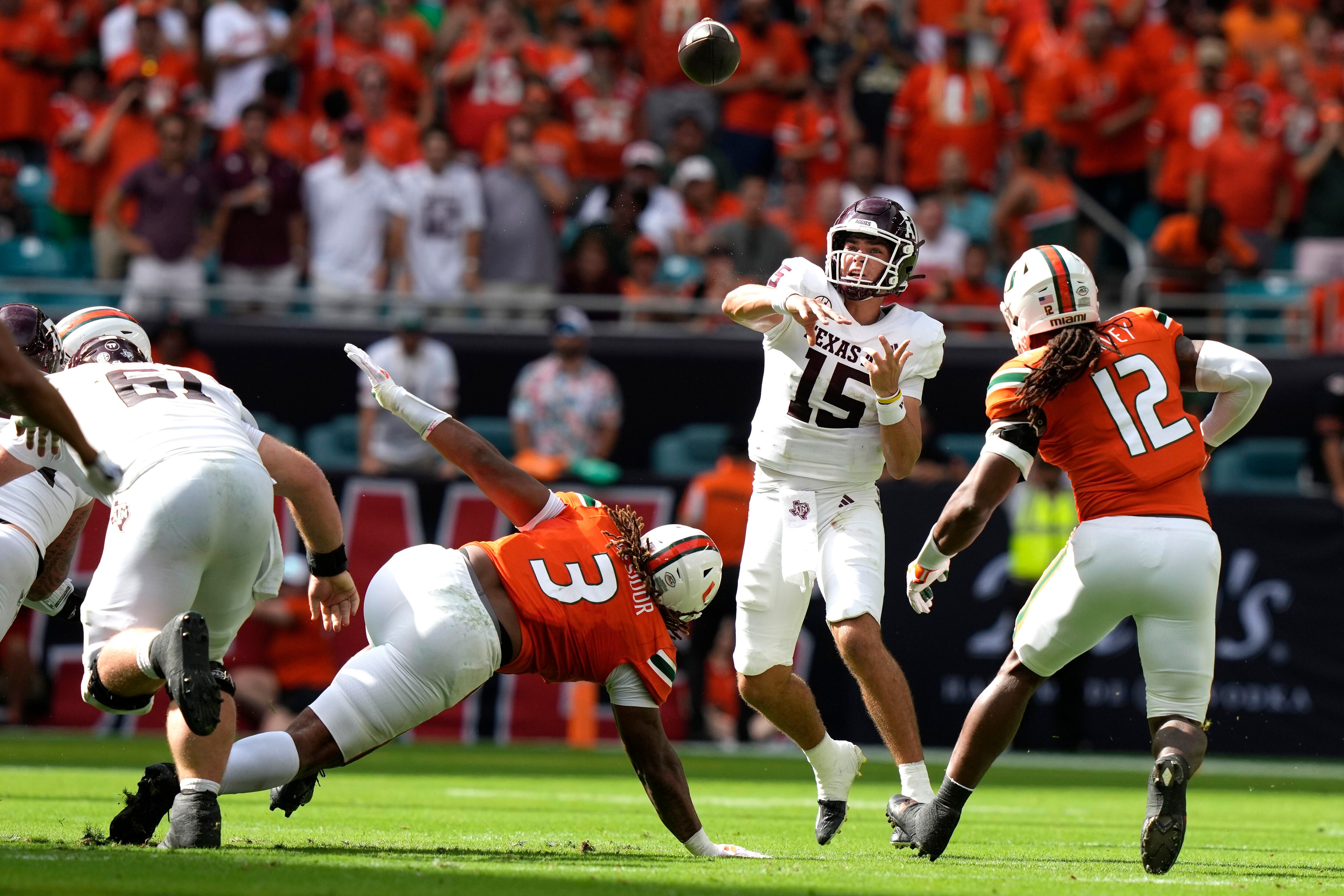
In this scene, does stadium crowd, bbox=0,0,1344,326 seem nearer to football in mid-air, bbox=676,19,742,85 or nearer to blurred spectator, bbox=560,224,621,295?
blurred spectator, bbox=560,224,621,295

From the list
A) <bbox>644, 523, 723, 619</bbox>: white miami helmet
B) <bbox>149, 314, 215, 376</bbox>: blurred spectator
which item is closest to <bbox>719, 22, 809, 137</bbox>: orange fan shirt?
<bbox>149, 314, 215, 376</bbox>: blurred spectator

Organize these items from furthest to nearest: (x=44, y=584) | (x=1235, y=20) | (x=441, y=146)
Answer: (x=1235, y=20), (x=441, y=146), (x=44, y=584)

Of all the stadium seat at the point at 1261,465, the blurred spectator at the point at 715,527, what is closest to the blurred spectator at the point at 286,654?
the blurred spectator at the point at 715,527

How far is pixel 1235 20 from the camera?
17.4m

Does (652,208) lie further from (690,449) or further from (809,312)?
(809,312)

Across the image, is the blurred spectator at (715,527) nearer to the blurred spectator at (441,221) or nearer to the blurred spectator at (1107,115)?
the blurred spectator at (441,221)

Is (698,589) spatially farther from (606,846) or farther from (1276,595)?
(1276,595)

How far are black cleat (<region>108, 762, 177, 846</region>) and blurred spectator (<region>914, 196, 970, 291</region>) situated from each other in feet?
32.4

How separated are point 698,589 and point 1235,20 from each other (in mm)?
13602

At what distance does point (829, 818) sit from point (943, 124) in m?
9.99

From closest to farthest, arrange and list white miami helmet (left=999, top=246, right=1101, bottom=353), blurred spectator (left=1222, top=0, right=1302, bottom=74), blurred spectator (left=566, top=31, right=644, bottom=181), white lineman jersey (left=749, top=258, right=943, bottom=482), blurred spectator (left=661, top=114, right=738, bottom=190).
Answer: white miami helmet (left=999, top=246, right=1101, bottom=353) < white lineman jersey (left=749, top=258, right=943, bottom=482) < blurred spectator (left=661, top=114, right=738, bottom=190) < blurred spectator (left=566, top=31, right=644, bottom=181) < blurred spectator (left=1222, top=0, right=1302, bottom=74)

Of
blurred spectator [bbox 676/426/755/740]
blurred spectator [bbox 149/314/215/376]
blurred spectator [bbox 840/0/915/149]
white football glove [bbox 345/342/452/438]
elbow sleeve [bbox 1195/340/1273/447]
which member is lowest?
blurred spectator [bbox 676/426/755/740]

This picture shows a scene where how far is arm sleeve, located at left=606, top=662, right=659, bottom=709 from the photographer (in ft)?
18.9

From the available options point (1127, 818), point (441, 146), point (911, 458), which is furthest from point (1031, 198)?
point (911, 458)
